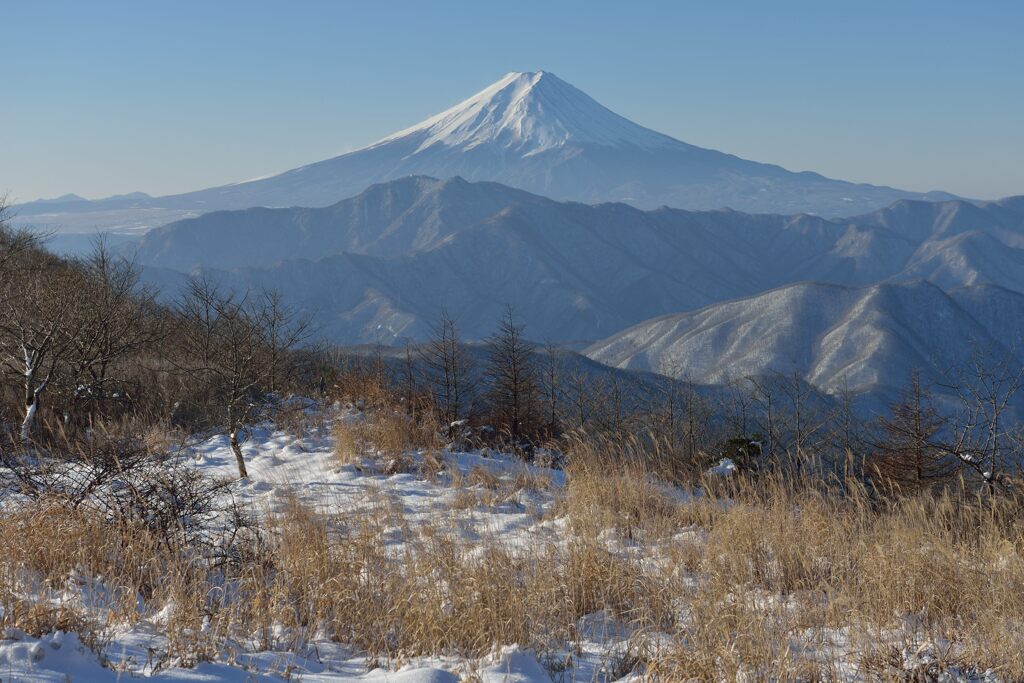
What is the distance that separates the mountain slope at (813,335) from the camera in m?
156

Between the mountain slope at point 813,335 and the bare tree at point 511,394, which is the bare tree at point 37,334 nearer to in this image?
the bare tree at point 511,394

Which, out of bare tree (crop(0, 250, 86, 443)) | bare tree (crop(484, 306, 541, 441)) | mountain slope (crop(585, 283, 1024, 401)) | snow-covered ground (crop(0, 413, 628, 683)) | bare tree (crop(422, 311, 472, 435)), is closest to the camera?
snow-covered ground (crop(0, 413, 628, 683))

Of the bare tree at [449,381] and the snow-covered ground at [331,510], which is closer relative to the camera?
the snow-covered ground at [331,510]

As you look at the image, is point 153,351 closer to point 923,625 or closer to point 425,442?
point 425,442

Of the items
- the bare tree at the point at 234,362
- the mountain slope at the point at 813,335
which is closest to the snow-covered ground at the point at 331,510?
the bare tree at the point at 234,362

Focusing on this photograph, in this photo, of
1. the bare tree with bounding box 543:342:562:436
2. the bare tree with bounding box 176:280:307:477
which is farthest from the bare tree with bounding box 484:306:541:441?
the bare tree with bounding box 176:280:307:477

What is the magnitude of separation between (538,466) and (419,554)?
12.2 feet

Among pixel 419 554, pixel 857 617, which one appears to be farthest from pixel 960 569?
pixel 419 554

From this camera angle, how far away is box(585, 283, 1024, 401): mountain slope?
6156 inches

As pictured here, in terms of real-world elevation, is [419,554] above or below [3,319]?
below

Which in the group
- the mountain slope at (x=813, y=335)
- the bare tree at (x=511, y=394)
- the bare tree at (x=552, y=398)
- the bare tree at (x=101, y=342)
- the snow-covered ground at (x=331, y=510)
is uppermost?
the bare tree at (x=101, y=342)

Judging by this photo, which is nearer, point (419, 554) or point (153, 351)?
point (419, 554)

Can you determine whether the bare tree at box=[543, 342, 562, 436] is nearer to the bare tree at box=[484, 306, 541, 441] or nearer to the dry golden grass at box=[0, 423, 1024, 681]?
the bare tree at box=[484, 306, 541, 441]

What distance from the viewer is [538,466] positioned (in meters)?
8.24
